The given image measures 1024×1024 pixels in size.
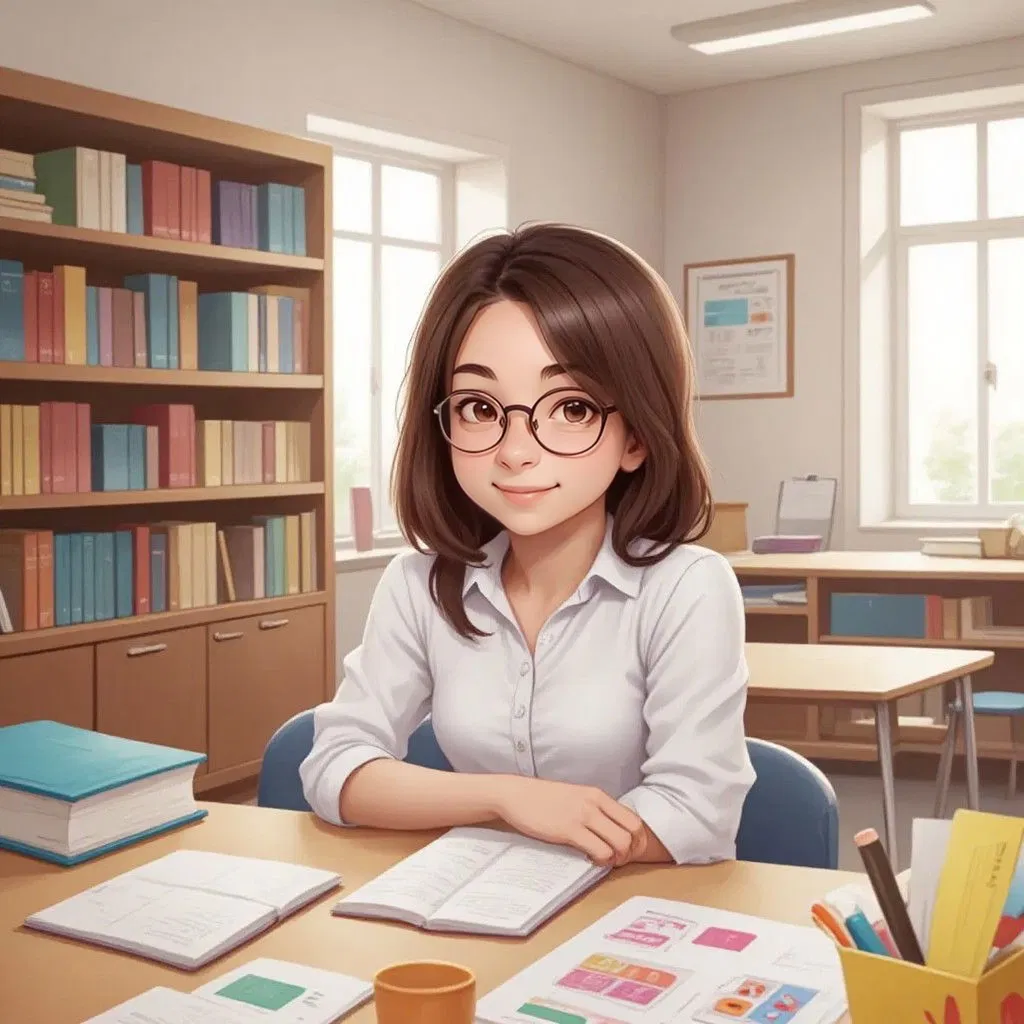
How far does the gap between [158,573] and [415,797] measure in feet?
8.47

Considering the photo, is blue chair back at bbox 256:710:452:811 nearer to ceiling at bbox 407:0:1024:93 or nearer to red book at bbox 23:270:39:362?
red book at bbox 23:270:39:362

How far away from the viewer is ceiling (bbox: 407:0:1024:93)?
531 cm

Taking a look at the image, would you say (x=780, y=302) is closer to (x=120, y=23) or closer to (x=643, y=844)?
(x=120, y=23)

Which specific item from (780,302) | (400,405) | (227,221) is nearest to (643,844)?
(400,405)

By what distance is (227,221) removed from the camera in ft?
13.2

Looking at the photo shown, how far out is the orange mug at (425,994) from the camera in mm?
834

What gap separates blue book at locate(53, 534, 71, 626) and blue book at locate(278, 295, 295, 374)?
952mm

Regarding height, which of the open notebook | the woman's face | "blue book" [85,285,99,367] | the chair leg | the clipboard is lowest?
the chair leg

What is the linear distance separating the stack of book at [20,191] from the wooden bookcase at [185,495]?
0.03 m

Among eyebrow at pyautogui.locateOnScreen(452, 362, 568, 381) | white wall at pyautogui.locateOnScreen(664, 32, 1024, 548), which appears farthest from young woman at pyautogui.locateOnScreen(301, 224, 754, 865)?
white wall at pyautogui.locateOnScreen(664, 32, 1024, 548)

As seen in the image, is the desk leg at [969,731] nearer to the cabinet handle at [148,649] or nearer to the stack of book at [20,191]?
the cabinet handle at [148,649]

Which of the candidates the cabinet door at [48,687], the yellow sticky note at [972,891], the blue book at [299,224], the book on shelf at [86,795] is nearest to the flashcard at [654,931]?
the yellow sticky note at [972,891]

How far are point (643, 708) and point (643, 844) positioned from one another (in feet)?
0.57

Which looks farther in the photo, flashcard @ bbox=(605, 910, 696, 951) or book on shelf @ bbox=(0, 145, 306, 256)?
book on shelf @ bbox=(0, 145, 306, 256)
